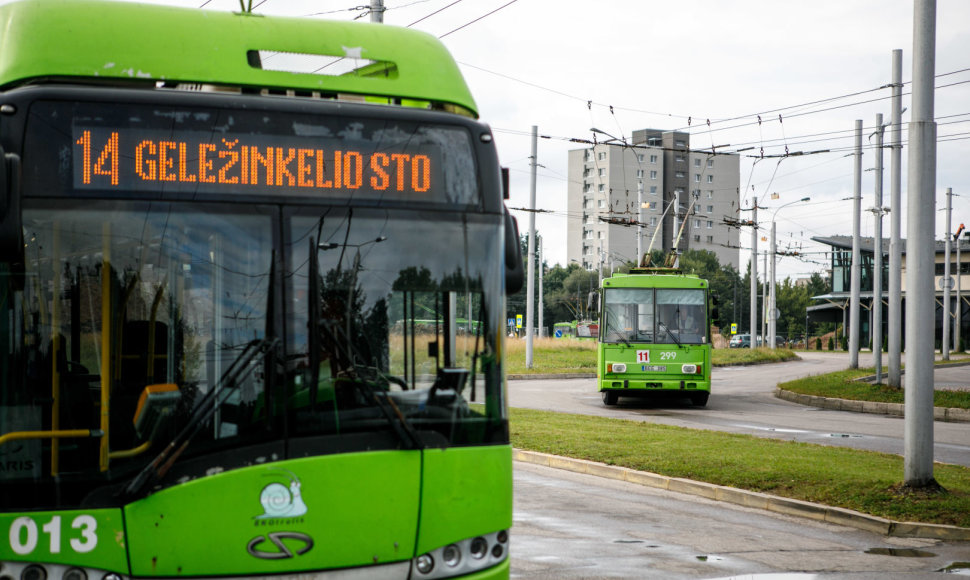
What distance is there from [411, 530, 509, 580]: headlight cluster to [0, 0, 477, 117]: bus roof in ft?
7.15

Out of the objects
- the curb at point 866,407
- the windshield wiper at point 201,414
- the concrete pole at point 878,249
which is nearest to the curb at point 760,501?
the windshield wiper at point 201,414

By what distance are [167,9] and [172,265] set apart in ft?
4.91

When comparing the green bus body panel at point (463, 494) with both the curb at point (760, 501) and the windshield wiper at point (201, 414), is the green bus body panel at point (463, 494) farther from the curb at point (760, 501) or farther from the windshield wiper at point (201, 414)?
the curb at point (760, 501)

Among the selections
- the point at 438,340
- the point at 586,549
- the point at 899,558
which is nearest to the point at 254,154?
the point at 438,340

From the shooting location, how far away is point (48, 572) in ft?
14.1

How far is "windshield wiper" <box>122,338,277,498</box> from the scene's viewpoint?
4344 millimetres

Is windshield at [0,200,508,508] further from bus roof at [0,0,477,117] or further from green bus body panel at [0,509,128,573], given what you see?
bus roof at [0,0,477,117]

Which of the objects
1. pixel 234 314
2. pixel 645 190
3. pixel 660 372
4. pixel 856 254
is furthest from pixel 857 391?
pixel 645 190

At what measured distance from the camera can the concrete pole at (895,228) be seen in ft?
82.5

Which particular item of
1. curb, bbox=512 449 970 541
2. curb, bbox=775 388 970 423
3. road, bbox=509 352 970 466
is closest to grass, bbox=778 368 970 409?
curb, bbox=775 388 970 423

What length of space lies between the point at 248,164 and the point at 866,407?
2221 centimetres

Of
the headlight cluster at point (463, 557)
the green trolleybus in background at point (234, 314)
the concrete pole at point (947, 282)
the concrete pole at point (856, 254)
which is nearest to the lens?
the green trolleybus in background at point (234, 314)

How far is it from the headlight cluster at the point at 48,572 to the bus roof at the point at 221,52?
2176 millimetres

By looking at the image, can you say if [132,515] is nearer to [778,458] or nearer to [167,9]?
[167,9]
